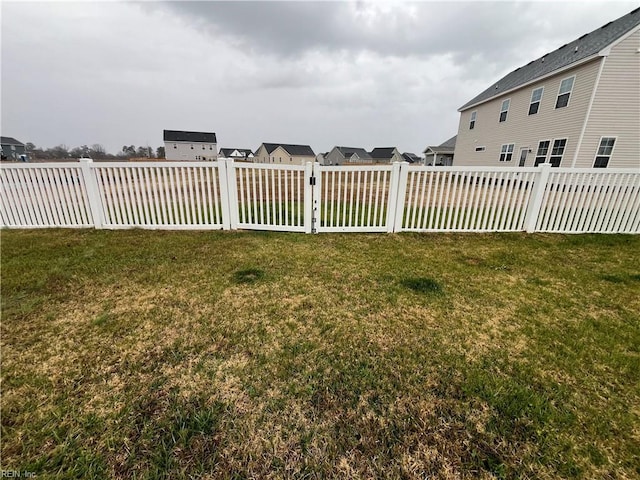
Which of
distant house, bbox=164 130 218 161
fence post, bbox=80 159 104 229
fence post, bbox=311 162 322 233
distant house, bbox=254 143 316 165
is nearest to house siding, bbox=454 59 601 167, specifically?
fence post, bbox=311 162 322 233

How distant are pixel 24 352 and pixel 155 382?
1179 mm

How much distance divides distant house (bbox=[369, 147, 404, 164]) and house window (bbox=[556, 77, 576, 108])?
2037 inches

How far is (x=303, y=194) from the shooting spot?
5281 mm

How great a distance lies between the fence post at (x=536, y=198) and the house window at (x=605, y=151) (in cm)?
911

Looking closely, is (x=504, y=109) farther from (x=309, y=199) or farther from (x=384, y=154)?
(x=384, y=154)

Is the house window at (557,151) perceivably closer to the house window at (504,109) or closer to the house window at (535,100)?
the house window at (535,100)

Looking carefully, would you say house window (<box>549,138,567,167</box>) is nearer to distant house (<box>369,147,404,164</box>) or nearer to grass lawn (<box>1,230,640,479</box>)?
grass lawn (<box>1,230,640,479</box>)

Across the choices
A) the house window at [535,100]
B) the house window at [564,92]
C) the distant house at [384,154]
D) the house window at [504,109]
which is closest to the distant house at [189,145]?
the distant house at [384,154]

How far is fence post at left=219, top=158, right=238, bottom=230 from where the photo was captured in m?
4.96

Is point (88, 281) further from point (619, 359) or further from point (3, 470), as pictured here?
point (619, 359)

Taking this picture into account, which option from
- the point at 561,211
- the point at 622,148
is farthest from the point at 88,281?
the point at 622,148

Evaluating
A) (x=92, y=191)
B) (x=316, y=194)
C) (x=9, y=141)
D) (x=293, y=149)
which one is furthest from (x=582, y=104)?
(x=9, y=141)

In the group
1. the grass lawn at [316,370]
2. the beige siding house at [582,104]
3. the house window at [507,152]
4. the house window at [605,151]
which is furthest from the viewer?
the house window at [507,152]

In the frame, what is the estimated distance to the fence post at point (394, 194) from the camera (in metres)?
4.96
